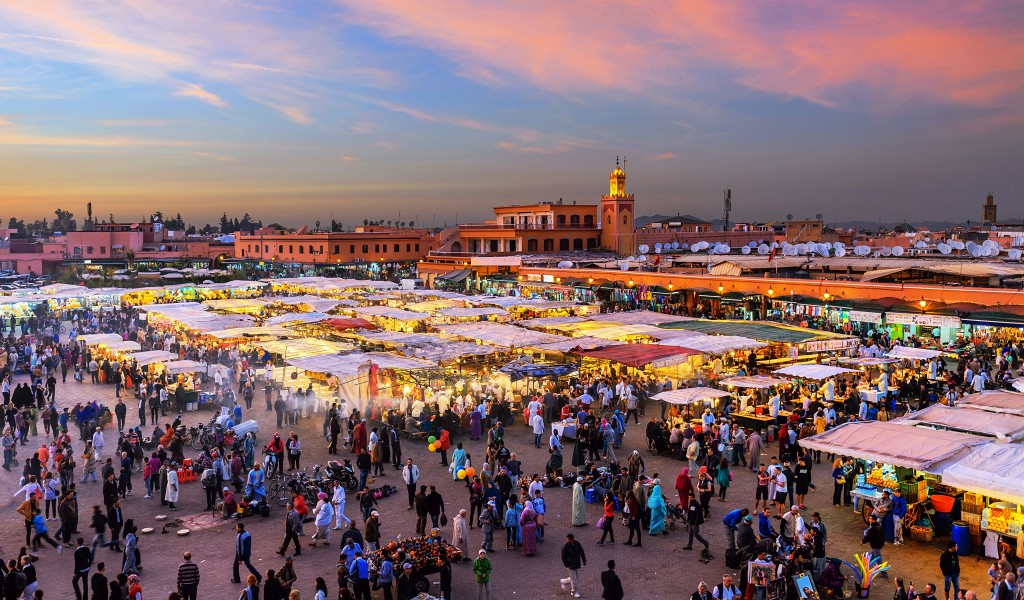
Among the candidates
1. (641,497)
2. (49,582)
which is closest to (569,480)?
(641,497)

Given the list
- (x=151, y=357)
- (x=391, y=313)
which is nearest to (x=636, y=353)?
(x=391, y=313)

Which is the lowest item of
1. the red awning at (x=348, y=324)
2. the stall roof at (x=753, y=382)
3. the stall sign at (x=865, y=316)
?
the stall roof at (x=753, y=382)

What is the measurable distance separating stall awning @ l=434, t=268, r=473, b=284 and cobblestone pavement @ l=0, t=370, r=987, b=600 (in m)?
33.7

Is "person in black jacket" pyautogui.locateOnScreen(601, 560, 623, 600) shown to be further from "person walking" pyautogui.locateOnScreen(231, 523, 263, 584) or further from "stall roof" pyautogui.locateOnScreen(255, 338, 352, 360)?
"stall roof" pyautogui.locateOnScreen(255, 338, 352, 360)

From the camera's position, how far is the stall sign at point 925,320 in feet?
78.8

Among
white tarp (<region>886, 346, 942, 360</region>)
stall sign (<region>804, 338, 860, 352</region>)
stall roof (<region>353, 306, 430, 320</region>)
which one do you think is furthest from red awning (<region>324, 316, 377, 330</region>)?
white tarp (<region>886, 346, 942, 360</region>)

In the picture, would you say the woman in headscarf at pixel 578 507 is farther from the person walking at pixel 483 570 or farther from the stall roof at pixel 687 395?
the stall roof at pixel 687 395

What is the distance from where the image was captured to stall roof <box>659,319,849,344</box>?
21750mm

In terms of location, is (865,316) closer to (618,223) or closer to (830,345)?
(830,345)

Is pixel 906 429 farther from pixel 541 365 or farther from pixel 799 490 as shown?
pixel 541 365

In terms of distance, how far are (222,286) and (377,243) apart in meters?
27.6

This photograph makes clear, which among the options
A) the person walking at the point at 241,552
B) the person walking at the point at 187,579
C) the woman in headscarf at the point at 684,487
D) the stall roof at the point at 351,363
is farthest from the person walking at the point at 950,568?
the stall roof at the point at 351,363

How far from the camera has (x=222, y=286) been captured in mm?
42688

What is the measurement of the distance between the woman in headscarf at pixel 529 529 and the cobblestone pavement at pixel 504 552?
14cm
